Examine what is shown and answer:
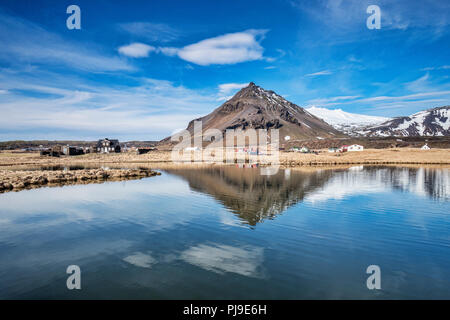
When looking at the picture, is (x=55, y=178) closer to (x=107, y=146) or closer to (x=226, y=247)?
(x=226, y=247)

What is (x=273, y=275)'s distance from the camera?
11961 millimetres

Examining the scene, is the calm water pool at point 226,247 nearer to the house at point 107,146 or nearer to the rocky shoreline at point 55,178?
the rocky shoreline at point 55,178

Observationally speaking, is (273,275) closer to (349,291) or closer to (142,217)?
(349,291)

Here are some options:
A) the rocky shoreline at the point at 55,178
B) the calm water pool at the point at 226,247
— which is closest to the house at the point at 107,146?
the rocky shoreline at the point at 55,178

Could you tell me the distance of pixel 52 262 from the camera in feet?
44.2

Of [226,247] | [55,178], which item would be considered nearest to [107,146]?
[55,178]

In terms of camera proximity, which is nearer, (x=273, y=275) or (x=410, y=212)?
(x=273, y=275)

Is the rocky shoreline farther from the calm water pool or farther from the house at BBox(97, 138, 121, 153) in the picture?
the house at BBox(97, 138, 121, 153)

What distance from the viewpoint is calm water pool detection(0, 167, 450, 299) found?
11.0m

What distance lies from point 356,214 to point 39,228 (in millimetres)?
24820

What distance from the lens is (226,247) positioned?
1534cm
